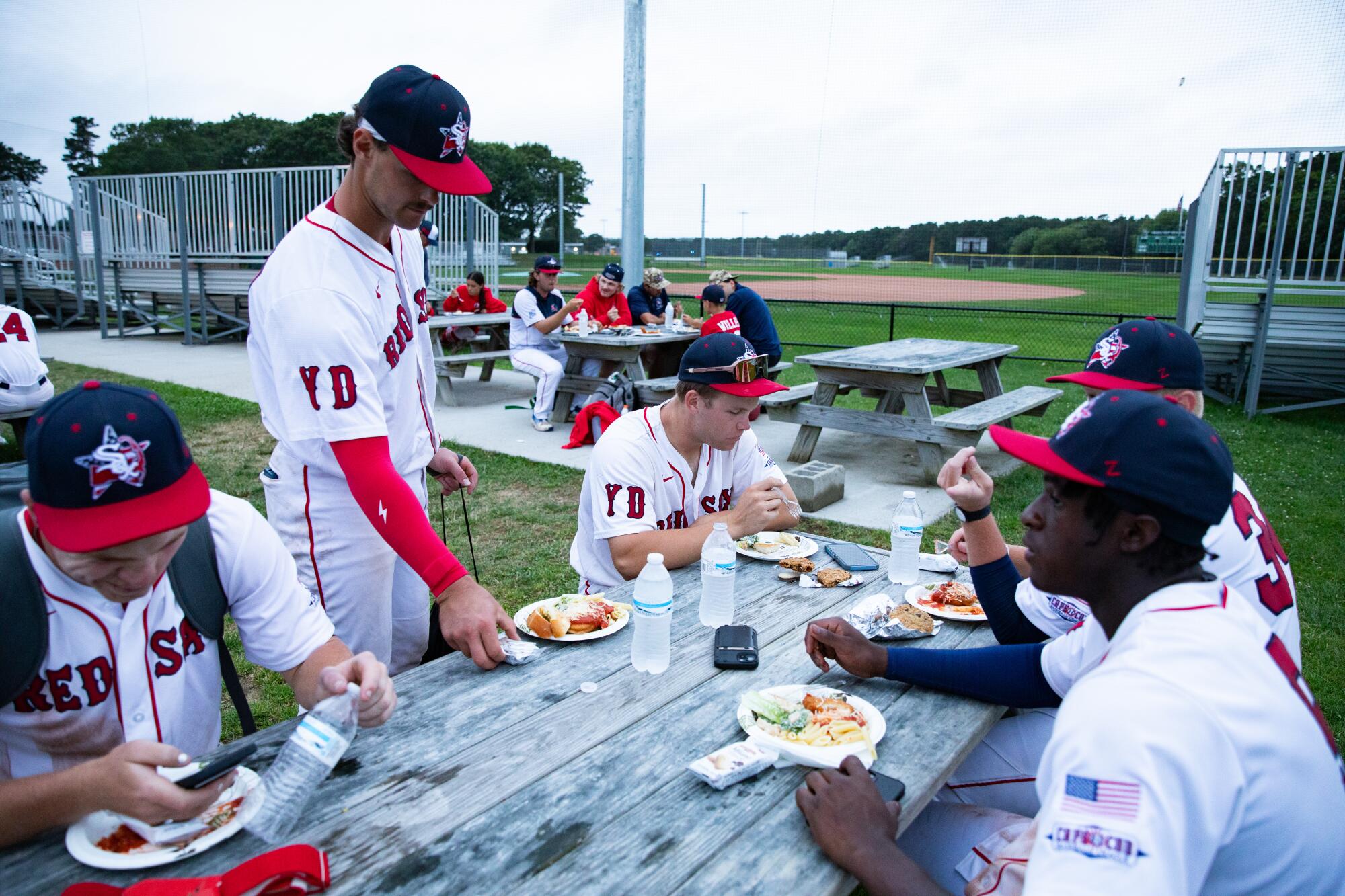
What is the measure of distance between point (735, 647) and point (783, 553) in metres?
0.85

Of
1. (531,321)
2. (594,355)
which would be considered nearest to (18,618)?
(594,355)

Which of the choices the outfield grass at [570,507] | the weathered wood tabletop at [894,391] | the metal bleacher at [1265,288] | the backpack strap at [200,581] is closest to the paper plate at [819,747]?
the backpack strap at [200,581]

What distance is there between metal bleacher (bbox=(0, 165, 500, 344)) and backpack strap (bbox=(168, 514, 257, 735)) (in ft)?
40.7

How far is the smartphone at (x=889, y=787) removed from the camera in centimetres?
165

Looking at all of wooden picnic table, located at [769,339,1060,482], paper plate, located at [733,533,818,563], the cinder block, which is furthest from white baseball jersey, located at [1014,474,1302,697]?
wooden picnic table, located at [769,339,1060,482]

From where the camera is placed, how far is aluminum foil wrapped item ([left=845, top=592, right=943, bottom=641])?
2.39m

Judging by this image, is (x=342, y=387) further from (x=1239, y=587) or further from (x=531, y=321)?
(x=531, y=321)

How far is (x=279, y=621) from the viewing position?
6.25 feet

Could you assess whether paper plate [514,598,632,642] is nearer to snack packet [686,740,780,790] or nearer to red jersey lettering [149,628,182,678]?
snack packet [686,740,780,790]

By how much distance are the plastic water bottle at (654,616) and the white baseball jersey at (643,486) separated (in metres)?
0.71

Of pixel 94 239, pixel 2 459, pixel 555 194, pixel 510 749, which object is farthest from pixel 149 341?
pixel 555 194

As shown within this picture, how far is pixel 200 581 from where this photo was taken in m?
1.81

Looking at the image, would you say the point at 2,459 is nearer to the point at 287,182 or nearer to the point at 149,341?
the point at 287,182

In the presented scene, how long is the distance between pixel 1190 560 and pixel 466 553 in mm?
4514
